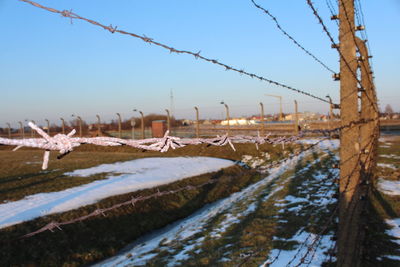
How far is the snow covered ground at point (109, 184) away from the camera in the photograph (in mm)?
6551

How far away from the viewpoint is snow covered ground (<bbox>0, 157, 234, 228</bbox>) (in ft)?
21.5

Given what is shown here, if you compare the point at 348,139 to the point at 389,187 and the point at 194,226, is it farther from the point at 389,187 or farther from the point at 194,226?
the point at 389,187

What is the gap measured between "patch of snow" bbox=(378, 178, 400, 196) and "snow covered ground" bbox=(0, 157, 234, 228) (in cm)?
599

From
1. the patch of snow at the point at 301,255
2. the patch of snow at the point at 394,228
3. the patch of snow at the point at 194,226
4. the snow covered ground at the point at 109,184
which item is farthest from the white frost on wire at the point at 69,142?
the snow covered ground at the point at 109,184

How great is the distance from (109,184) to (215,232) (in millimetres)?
4154

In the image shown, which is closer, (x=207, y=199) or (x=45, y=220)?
(x=45, y=220)

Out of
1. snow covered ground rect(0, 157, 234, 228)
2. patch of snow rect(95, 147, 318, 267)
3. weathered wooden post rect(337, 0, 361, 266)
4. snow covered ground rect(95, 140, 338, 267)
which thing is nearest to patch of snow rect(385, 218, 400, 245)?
snow covered ground rect(95, 140, 338, 267)

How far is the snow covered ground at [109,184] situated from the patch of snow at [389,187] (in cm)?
599

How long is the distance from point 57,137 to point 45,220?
5.44 m

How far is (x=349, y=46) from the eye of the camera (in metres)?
2.80

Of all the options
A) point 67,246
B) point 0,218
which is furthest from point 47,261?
point 0,218

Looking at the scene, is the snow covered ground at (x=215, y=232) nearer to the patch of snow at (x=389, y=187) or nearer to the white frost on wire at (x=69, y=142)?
the patch of snow at (x=389, y=187)

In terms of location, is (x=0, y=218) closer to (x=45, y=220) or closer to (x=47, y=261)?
(x=45, y=220)

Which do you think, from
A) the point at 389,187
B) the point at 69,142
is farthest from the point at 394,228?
the point at 69,142
